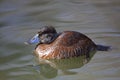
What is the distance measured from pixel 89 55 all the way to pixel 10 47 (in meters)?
1.26

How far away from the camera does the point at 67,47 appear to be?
5.70 meters

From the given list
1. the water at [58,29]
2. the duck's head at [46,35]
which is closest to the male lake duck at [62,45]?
the duck's head at [46,35]

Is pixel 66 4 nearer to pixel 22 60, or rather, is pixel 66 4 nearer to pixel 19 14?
pixel 19 14

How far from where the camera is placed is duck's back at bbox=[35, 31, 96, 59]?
5703 mm

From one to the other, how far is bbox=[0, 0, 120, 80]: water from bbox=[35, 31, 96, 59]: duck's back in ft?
0.42

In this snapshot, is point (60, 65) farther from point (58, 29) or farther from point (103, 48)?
point (58, 29)

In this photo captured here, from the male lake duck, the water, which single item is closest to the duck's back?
the male lake duck

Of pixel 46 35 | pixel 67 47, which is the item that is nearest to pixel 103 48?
pixel 67 47

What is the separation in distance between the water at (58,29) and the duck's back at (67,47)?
0.42ft

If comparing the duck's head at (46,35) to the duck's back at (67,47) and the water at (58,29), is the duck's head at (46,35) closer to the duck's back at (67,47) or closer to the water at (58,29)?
the duck's back at (67,47)

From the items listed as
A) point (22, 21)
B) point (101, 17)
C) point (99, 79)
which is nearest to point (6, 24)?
point (22, 21)

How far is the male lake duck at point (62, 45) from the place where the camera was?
571 cm

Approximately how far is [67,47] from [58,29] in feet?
4.38

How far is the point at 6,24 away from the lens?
7449 mm
